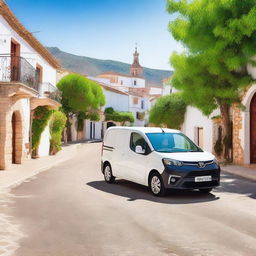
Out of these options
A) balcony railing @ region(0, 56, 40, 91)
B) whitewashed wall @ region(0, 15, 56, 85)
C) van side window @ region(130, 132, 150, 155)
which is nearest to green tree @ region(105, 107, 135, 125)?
whitewashed wall @ region(0, 15, 56, 85)

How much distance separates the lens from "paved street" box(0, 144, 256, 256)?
565 cm

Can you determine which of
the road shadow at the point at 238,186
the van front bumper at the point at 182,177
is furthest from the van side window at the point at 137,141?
the road shadow at the point at 238,186

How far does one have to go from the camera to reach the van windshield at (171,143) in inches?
423

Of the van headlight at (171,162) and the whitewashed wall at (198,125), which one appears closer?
the van headlight at (171,162)

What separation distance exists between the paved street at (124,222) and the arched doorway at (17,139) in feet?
28.0

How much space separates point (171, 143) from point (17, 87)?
320 inches

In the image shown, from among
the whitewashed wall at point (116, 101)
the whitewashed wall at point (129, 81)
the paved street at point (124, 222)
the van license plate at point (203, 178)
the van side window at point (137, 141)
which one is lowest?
the paved street at point (124, 222)

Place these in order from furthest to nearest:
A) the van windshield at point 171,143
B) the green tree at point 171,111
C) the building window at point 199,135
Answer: the green tree at point 171,111, the building window at point 199,135, the van windshield at point 171,143

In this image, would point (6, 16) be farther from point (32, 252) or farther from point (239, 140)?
point (32, 252)

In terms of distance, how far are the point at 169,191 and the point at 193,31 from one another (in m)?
10.0

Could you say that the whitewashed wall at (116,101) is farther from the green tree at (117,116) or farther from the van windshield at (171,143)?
the van windshield at (171,143)

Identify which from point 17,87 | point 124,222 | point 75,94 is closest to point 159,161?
point 124,222

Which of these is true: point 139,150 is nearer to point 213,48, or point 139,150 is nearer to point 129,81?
point 213,48

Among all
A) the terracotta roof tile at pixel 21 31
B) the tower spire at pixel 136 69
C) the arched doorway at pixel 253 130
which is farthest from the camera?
the tower spire at pixel 136 69
